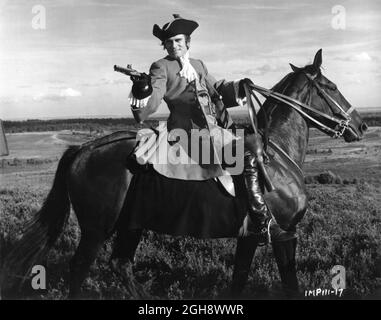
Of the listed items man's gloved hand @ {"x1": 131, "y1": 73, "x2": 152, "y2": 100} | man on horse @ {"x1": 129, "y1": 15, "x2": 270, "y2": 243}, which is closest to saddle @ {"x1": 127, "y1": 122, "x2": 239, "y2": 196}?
man on horse @ {"x1": 129, "y1": 15, "x2": 270, "y2": 243}

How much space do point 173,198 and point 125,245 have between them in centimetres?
83

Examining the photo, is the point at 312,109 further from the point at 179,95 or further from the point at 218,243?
the point at 218,243

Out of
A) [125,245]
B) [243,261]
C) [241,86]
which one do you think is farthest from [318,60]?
[125,245]

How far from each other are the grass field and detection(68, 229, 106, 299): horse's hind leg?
39cm

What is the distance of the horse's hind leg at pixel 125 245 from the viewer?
5.30m

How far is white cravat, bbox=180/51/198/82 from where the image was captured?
16.8 ft

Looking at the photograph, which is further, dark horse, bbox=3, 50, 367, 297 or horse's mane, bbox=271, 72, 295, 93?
horse's mane, bbox=271, 72, 295, 93

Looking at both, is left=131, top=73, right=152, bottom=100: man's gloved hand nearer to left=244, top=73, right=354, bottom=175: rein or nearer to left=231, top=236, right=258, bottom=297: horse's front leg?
left=244, top=73, right=354, bottom=175: rein

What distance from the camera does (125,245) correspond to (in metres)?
5.30

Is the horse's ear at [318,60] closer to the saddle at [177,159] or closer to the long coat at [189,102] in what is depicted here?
the long coat at [189,102]

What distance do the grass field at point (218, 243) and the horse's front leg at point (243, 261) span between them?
324mm

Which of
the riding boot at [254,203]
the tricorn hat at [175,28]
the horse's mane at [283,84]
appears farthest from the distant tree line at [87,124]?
the riding boot at [254,203]
